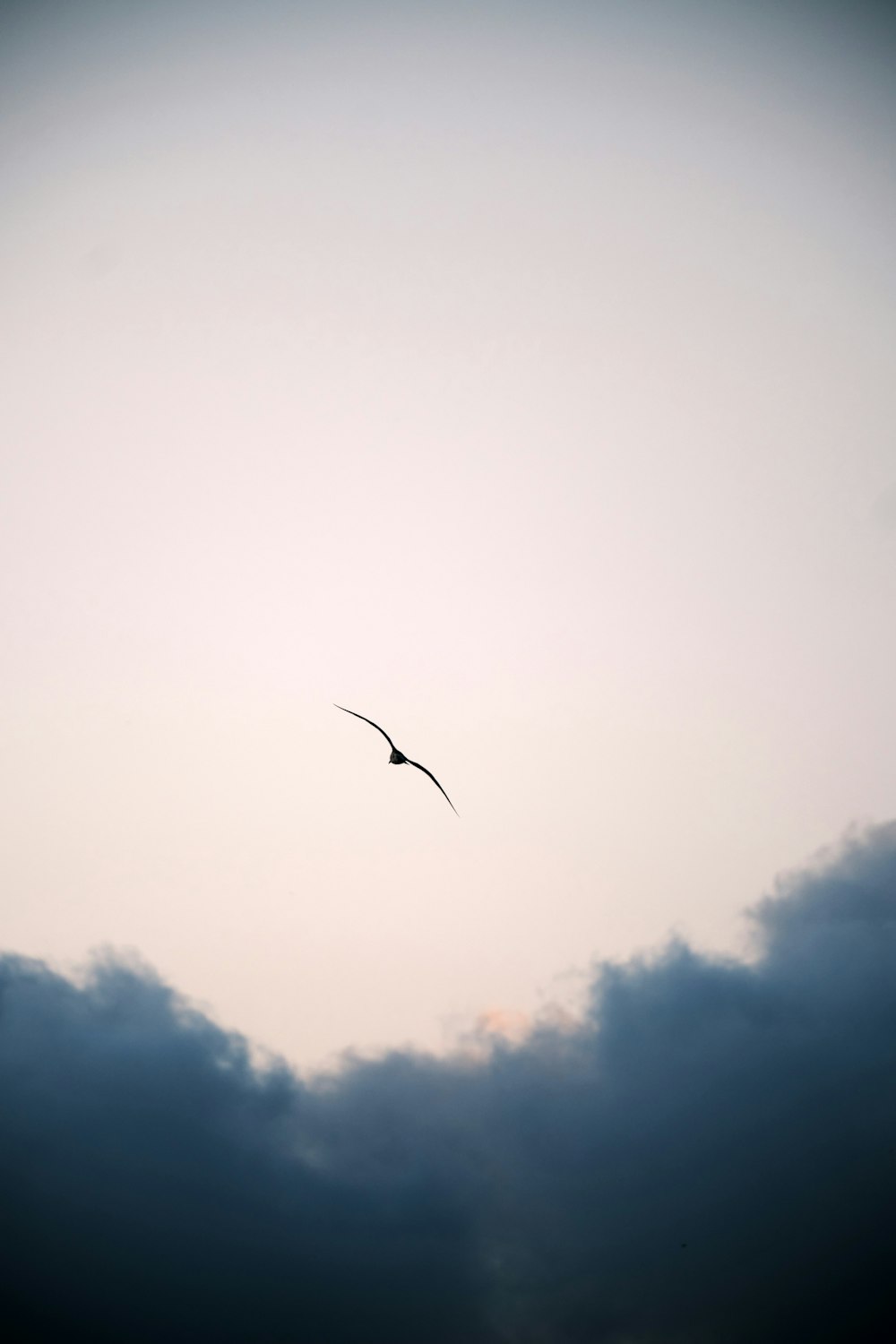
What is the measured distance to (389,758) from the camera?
61.6m
